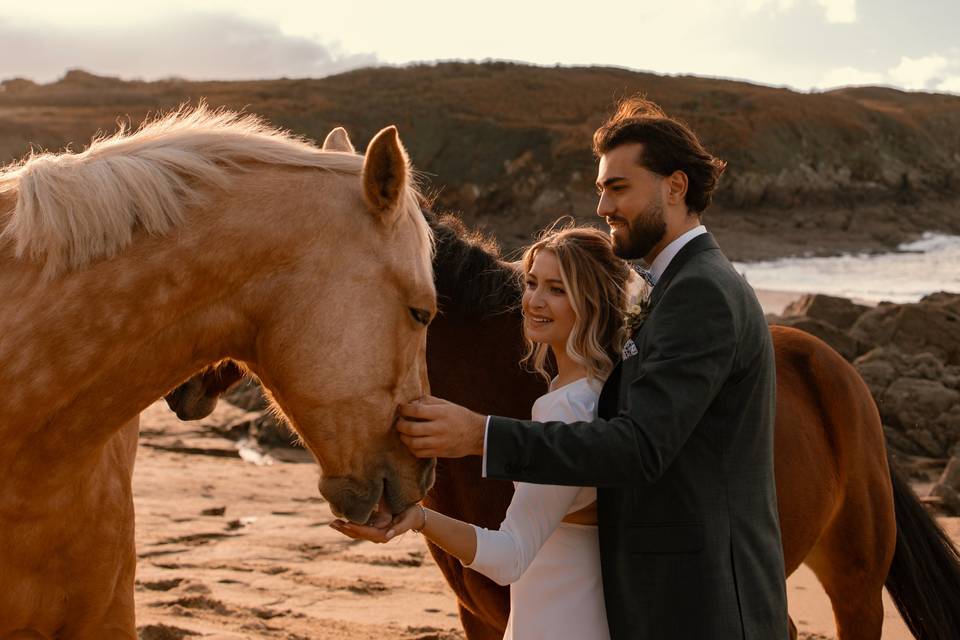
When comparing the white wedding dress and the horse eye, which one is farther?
the white wedding dress

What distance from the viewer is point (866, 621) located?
12.1 feet

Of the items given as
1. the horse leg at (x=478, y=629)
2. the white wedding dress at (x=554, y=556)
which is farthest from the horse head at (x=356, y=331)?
the horse leg at (x=478, y=629)

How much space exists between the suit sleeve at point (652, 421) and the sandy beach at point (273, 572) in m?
2.53

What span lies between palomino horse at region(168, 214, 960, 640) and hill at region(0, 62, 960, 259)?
23.4 m

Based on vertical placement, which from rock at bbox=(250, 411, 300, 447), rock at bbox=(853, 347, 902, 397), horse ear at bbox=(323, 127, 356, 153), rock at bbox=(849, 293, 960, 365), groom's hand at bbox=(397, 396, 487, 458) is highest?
horse ear at bbox=(323, 127, 356, 153)

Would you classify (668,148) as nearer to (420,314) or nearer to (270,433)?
(420,314)

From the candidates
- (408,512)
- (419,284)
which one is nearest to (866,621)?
(408,512)

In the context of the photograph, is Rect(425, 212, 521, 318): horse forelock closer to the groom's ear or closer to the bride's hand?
the groom's ear

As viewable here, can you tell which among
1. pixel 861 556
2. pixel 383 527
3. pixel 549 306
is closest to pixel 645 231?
pixel 549 306

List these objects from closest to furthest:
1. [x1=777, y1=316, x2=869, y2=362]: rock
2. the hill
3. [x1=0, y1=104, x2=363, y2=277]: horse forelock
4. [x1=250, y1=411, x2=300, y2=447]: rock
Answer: [x1=0, y1=104, x2=363, y2=277]: horse forelock → [x1=250, y1=411, x2=300, y2=447]: rock → [x1=777, y1=316, x2=869, y2=362]: rock → the hill

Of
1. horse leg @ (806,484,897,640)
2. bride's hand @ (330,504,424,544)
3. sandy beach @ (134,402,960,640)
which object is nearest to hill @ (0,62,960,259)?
sandy beach @ (134,402,960,640)

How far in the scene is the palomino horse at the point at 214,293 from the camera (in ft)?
6.83

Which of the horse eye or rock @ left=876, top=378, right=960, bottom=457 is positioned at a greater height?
the horse eye

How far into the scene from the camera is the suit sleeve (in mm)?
2146
